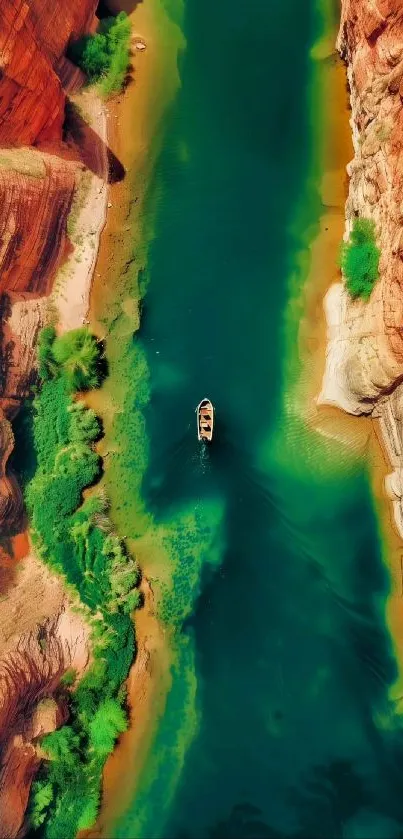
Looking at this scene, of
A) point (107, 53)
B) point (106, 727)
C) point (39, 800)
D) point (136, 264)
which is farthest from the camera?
point (107, 53)

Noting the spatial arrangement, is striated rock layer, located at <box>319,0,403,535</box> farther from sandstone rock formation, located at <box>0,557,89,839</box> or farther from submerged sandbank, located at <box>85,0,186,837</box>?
sandstone rock formation, located at <box>0,557,89,839</box>

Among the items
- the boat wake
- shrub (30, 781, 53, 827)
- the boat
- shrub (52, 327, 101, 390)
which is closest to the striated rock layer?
the boat

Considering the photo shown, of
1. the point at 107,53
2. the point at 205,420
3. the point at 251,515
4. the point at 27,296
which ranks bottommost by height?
the point at 251,515

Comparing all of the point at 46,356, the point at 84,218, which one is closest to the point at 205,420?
the point at 46,356

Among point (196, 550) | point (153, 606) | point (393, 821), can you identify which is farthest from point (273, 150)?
point (393, 821)

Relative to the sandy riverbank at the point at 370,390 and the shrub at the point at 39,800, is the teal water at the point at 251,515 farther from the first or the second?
the shrub at the point at 39,800

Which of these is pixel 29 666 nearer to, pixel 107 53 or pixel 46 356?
pixel 46 356
